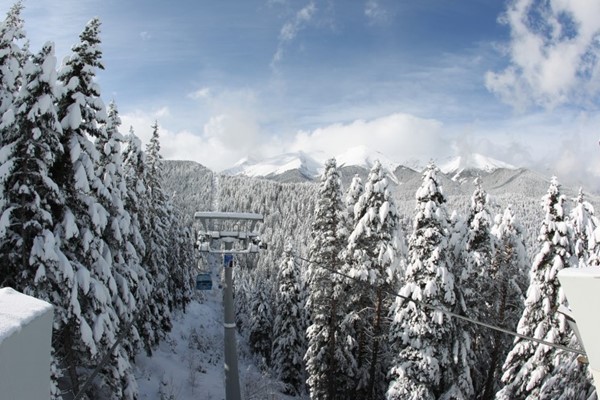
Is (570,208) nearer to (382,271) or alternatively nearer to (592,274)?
(382,271)

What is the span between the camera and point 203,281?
40.1 feet

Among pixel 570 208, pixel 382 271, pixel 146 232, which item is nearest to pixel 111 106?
pixel 146 232

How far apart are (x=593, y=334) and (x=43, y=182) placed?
12.0 m

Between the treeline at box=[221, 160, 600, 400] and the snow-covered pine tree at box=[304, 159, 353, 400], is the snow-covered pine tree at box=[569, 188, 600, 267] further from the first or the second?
the snow-covered pine tree at box=[304, 159, 353, 400]

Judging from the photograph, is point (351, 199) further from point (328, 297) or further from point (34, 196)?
point (34, 196)

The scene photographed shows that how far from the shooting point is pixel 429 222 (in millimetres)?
19953

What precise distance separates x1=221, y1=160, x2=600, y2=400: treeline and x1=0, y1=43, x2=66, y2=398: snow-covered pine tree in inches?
433

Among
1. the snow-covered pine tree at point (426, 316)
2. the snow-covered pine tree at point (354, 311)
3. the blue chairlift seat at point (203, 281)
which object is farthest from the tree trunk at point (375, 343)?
the blue chairlift seat at point (203, 281)

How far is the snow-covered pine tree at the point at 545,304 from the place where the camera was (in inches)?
687

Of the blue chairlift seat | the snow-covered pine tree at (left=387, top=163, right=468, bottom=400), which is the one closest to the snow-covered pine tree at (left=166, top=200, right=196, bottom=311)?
the snow-covered pine tree at (left=387, top=163, right=468, bottom=400)

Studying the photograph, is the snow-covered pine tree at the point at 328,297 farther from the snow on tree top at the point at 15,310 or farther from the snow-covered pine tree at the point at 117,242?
the snow on tree top at the point at 15,310

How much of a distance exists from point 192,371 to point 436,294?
1504 cm

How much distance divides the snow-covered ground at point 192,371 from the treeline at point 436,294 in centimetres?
440

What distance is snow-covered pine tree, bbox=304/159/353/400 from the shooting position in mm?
24203
